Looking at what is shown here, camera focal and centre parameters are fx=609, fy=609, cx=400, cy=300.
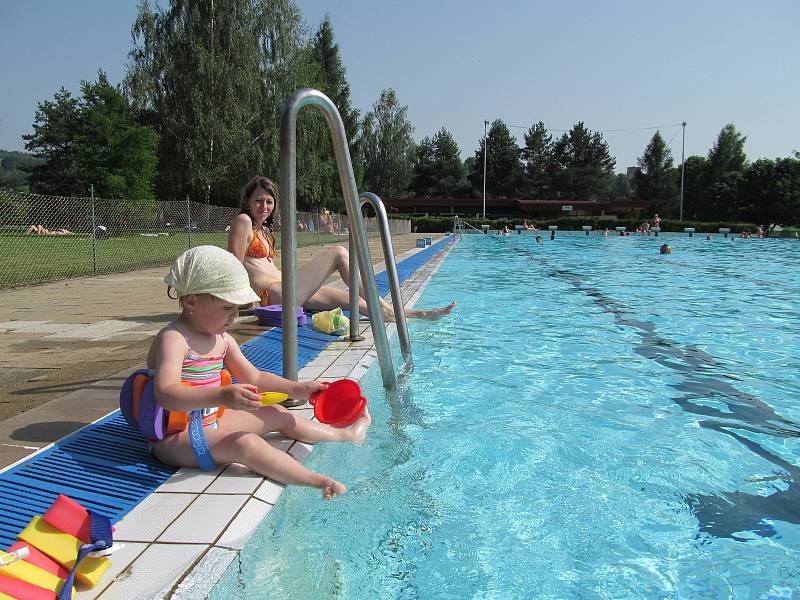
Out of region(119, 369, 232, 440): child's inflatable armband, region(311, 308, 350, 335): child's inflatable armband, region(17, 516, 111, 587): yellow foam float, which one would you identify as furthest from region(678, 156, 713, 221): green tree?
region(17, 516, 111, 587): yellow foam float

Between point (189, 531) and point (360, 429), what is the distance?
44.2 inches

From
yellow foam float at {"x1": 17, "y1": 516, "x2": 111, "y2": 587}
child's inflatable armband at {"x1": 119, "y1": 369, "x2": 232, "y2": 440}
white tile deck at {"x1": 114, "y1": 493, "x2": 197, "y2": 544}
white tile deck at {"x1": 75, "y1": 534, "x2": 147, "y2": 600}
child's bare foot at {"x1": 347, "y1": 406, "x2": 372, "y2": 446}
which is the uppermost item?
child's inflatable armband at {"x1": 119, "y1": 369, "x2": 232, "y2": 440}

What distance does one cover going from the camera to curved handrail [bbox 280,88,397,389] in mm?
2797

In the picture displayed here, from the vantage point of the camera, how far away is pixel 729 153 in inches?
2781

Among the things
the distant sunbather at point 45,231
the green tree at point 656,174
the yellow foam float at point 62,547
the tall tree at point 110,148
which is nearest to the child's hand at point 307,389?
the yellow foam float at point 62,547

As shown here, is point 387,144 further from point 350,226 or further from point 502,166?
point 350,226

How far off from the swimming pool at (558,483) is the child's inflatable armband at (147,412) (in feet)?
1.70

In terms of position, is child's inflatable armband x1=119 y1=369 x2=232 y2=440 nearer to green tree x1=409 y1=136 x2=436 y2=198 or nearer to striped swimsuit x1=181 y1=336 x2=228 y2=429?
striped swimsuit x1=181 y1=336 x2=228 y2=429

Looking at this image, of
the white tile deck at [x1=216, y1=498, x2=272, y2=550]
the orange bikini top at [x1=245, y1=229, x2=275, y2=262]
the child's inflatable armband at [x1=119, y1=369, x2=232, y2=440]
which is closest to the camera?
the white tile deck at [x1=216, y1=498, x2=272, y2=550]

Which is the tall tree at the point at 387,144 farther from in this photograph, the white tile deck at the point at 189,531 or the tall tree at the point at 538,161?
the white tile deck at the point at 189,531

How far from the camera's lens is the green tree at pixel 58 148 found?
31281 mm

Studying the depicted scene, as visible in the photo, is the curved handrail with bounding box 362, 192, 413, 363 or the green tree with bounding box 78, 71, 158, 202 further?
the green tree with bounding box 78, 71, 158, 202

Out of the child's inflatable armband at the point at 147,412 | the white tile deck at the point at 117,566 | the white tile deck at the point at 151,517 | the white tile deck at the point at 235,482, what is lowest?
the white tile deck at the point at 235,482

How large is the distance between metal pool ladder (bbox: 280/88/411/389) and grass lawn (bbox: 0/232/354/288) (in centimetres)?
744
